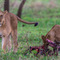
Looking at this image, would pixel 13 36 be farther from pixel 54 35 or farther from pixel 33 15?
pixel 33 15

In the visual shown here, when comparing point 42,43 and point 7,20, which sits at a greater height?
point 7,20

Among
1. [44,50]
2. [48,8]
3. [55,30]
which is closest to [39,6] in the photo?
[48,8]

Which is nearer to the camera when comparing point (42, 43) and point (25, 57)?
point (25, 57)

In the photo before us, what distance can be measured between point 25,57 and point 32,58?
0.37 ft

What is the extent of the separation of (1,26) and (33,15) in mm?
6524

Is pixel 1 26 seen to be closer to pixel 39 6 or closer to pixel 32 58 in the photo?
pixel 32 58

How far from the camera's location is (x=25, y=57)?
3.86 meters

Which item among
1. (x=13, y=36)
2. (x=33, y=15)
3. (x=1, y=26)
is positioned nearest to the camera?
(x=1, y=26)

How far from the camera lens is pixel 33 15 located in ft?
37.0

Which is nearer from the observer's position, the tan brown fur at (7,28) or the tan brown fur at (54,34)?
the tan brown fur at (7,28)

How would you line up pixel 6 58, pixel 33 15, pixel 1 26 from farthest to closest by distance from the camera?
pixel 33 15 < pixel 1 26 < pixel 6 58

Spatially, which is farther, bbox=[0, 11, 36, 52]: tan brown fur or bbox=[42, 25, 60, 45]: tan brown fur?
bbox=[42, 25, 60, 45]: tan brown fur

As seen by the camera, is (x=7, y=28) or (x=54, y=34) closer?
(x=7, y=28)

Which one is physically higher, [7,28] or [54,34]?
[7,28]
